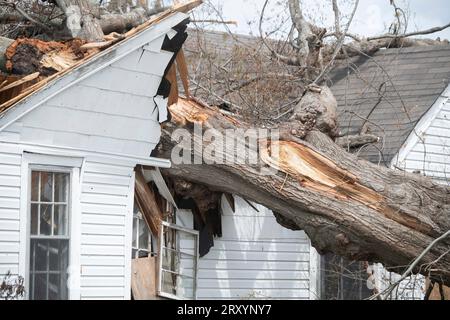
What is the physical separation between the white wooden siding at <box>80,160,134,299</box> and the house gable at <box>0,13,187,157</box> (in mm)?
306

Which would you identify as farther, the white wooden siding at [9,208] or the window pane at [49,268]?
the window pane at [49,268]

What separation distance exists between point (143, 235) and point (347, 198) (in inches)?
108

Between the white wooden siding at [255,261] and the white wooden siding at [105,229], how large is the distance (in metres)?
2.98

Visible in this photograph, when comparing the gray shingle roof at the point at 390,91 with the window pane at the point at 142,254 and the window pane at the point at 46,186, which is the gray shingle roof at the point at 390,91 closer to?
the window pane at the point at 142,254

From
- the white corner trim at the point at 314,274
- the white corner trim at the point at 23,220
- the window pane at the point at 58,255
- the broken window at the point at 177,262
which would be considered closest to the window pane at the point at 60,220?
the window pane at the point at 58,255

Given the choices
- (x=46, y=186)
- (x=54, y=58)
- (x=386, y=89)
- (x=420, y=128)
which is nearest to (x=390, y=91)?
(x=386, y=89)

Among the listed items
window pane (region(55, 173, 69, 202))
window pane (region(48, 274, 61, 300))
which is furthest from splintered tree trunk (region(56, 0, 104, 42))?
window pane (region(48, 274, 61, 300))

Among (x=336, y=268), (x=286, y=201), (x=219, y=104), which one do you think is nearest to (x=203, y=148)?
(x=286, y=201)

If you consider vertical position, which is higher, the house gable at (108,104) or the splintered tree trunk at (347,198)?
the house gable at (108,104)

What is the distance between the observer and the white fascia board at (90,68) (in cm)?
961

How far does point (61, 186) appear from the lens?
10.0 m

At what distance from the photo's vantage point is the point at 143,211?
38.5 feet

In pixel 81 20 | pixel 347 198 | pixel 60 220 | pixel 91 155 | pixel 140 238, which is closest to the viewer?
pixel 60 220

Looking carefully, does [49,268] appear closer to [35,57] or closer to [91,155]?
[91,155]
